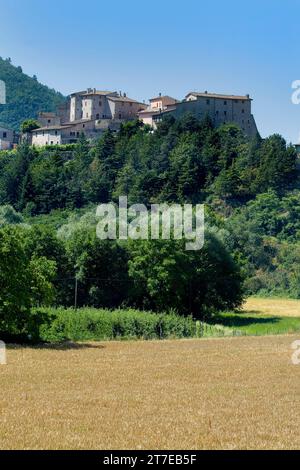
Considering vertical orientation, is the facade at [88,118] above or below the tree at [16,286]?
above

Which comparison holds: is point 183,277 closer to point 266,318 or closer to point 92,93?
point 266,318

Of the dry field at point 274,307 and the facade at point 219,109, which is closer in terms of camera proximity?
the dry field at point 274,307

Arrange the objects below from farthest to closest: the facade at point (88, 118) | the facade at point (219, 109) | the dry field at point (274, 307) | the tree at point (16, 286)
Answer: the facade at point (88, 118) → the facade at point (219, 109) → the dry field at point (274, 307) → the tree at point (16, 286)

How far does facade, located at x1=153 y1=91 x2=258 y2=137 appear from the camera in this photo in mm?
148750

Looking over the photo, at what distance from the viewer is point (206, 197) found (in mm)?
116750

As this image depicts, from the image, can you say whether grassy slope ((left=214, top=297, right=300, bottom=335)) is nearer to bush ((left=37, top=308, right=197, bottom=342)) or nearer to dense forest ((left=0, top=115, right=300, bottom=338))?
dense forest ((left=0, top=115, right=300, bottom=338))

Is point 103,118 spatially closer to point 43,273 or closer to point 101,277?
point 101,277

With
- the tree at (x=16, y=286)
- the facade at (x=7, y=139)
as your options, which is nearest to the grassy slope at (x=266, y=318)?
the tree at (x=16, y=286)

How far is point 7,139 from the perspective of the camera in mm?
175125

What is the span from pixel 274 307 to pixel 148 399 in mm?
49883

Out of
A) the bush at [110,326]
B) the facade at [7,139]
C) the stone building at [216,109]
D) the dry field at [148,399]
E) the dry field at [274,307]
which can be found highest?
the stone building at [216,109]

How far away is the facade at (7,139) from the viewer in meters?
172

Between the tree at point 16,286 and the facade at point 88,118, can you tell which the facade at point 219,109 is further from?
the tree at point 16,286
